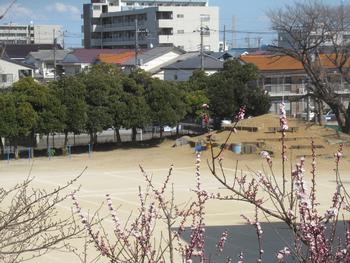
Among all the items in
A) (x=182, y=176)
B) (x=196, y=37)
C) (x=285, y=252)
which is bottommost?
(x=182, y=176)

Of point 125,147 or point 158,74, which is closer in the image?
point 125,147

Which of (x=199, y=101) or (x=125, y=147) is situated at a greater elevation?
(x=199, y=101)

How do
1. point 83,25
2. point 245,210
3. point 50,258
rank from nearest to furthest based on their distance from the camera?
point 50,258, point 245,210, point 83,25

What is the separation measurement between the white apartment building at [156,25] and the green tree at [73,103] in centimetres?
4224

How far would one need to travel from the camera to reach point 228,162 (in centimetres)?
2727

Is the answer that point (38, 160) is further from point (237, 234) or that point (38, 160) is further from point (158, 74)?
point (158, 74)

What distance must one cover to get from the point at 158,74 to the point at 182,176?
30.3 metres

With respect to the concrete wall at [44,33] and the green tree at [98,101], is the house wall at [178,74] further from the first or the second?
the concrete wall at [44,33]

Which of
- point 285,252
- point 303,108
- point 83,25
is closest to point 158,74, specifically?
point 303,108

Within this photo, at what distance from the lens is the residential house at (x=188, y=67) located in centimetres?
4878

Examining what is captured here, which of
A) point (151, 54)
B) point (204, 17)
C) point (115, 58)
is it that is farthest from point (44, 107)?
point (204, 17)

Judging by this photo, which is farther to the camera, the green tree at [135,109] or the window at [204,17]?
the window at [204,17]

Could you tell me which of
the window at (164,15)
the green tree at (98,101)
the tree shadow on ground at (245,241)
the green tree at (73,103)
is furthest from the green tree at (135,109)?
the window at (164,15)

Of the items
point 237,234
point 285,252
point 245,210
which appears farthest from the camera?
point 245,210
